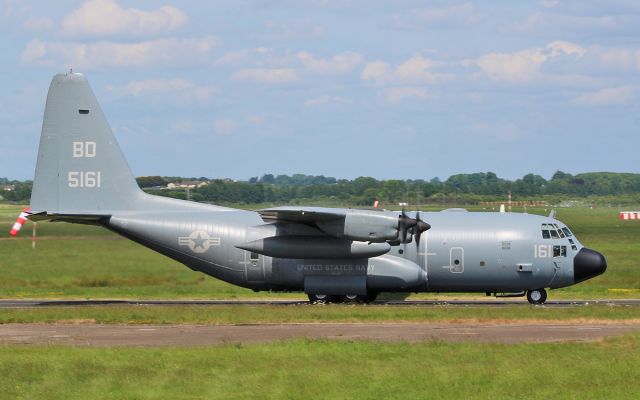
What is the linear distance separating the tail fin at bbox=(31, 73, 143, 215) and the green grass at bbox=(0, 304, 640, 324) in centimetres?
445

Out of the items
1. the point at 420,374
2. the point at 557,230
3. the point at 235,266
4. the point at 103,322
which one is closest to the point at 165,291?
the point at 235,266

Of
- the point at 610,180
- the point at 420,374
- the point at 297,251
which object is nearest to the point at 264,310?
the point at 297,251

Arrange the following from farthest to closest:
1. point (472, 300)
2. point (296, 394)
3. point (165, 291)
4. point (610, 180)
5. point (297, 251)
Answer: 1. point (610, 180)
2. point (165, 291)
3. point (472, 300)
4. point (297, 251)
5. point (296, 394)

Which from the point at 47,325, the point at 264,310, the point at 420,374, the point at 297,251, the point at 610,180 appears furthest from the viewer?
the point at 610,180

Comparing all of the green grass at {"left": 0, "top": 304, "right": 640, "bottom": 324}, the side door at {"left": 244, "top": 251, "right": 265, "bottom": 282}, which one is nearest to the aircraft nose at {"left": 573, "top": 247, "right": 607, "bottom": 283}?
the green grass at {"left": 0, "top": 304, "right": 640, "bottom": 324}

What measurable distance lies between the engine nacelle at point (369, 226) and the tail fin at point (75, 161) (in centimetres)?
858

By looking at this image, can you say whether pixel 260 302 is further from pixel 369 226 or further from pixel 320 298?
pixel 369 226

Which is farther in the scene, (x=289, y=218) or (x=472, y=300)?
(x=472, y=300)

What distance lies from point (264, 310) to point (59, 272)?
1564 centimetres

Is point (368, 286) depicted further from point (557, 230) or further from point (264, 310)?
point (557, 230)

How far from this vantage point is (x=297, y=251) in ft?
120

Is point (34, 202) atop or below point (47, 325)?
atop

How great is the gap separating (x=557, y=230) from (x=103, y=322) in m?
16.7

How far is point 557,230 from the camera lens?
37.3 m
